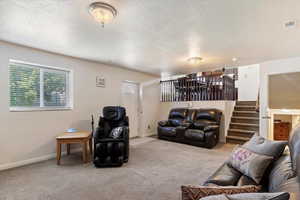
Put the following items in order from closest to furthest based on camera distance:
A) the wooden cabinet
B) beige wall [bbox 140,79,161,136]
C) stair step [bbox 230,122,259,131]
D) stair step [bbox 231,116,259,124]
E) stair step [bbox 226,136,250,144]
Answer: the wooden cabinet, stair step [bbox 226,136,250,144], stair step [bbox 230,122,259,131], stair step [bbox 231,116,259,124], beige wall [bbox 140,79,161,136]

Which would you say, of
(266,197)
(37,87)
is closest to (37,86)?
(37,87)

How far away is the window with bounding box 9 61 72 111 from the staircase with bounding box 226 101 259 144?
4.62m

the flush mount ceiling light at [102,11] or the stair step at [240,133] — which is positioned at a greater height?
the flush mount ceiling light at [102,11]

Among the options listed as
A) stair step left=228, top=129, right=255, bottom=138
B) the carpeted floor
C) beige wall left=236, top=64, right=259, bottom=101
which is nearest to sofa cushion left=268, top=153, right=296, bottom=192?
the carpeted floor

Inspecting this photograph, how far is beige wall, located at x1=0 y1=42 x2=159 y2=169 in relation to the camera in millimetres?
2854

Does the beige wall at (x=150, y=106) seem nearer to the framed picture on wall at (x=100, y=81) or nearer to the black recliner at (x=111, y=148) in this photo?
the framed picture on wall at (x=100, y=81)

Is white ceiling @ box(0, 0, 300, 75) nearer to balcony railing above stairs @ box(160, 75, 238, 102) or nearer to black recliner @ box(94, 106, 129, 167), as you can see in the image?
black recliner @ box(94, 106, 129, 167)

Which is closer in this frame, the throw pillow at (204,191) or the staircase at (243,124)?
the throw pillow at (204,191)

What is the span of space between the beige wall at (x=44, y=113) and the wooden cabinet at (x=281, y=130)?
403 centimetres

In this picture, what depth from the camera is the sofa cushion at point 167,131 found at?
4.93 metres

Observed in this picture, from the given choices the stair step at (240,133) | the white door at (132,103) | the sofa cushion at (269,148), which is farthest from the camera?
the white door at (132,103)

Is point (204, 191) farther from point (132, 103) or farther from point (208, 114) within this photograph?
point (132, 103)

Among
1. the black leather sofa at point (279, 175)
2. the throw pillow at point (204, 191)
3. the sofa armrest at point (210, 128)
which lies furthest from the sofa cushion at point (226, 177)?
the sofa armrest at point (210, 128)

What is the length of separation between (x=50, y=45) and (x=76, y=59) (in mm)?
840
